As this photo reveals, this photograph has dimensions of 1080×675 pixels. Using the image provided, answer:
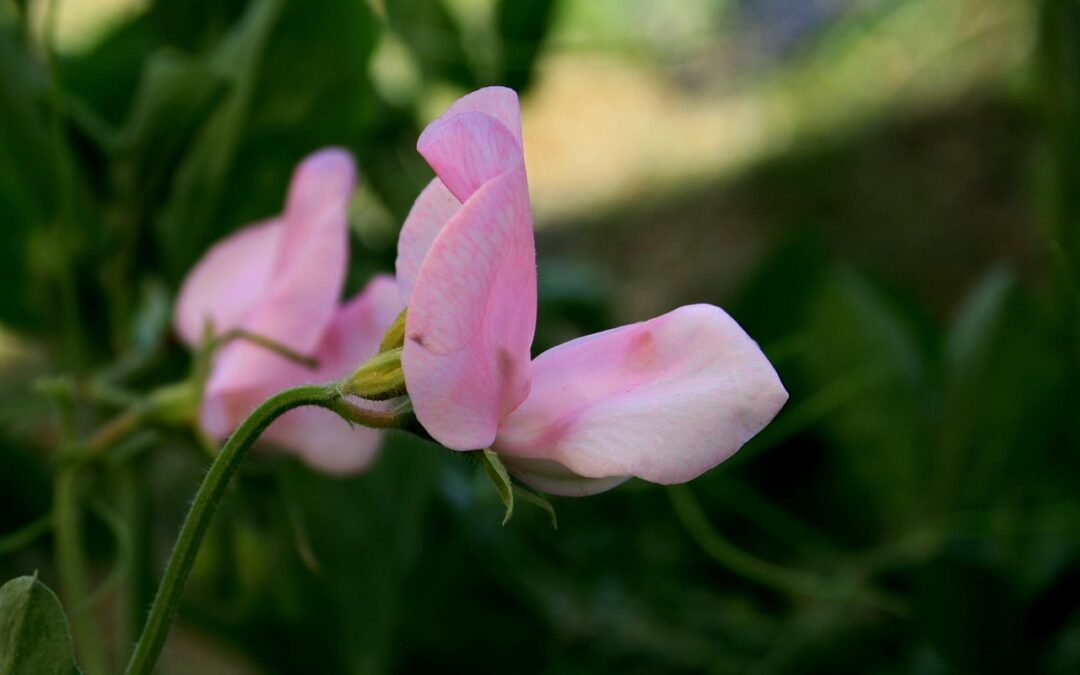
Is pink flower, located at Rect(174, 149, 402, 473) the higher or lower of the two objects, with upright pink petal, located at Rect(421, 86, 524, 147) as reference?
lower

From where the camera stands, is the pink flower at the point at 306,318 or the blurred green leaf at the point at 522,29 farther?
the blurred green leaf at the point at 522,29

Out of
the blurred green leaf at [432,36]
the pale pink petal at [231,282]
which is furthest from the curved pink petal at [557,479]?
the blurred green leaf at [432,36]

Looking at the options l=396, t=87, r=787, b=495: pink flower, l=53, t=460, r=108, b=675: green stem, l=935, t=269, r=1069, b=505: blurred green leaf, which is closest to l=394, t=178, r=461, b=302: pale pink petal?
l=396, t=87, r=787, b=495: pink flower

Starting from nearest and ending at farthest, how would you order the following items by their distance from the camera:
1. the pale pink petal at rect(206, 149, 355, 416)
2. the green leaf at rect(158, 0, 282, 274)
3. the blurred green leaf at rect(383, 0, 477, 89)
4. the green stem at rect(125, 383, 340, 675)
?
the green stem at rect(125, 383, 340, 675) < the pale pink petal at rect(206, 149, 355, 416) < the green leaf at rect(158, 0, 282, 274) < the blurred green leaf at rect(383, 0, 477, 89)

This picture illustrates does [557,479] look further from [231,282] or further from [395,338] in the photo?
[231,282]

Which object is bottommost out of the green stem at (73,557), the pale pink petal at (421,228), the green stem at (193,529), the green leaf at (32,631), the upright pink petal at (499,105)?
the green stem at (73,557)

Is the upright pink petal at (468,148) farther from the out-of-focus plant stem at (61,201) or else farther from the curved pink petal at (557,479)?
the out-of-focus plant stem at (61,201)

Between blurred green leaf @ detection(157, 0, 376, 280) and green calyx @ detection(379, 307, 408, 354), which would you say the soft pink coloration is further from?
blurred green leaf @ detection(157, 0, 376, 280)

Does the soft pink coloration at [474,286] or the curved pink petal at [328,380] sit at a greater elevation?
the soft pink coloration at [474,286]

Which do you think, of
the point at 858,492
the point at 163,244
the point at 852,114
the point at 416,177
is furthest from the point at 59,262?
the point at 852,114
